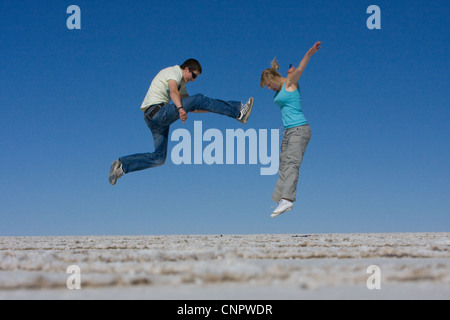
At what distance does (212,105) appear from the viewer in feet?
15.2

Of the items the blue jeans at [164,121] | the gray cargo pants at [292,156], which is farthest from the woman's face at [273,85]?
the gray cargo pants at [292,156]

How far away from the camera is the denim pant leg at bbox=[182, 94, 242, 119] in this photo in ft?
15.1

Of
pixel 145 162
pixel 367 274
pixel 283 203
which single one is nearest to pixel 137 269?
pixel 367 274

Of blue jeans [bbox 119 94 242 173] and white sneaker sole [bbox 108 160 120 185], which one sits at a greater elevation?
blue jeans [bbox 119 94 242 173]

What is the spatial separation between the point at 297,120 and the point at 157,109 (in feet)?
5.67

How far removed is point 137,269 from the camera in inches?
56.0

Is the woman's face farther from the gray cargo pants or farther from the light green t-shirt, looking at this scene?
the light green t-shirt

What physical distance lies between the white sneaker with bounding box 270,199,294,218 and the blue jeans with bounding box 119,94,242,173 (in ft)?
3.88

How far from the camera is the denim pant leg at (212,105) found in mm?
4605

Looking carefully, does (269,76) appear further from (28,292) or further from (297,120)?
(28,292)

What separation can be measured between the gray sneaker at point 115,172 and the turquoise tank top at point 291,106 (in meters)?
2.11
